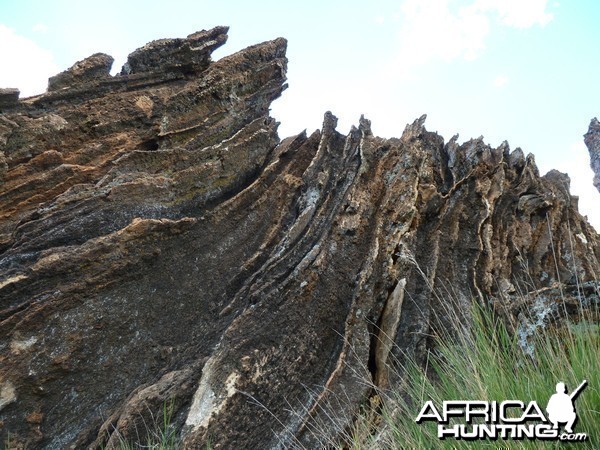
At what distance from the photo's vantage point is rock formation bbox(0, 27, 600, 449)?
677 centimetres

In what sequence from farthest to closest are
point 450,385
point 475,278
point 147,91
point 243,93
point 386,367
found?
point 243,93 < point 147,91 < point 475,278 < point 386,367 < point 450,385

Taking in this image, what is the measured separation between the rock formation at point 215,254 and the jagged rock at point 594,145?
804 centimetres

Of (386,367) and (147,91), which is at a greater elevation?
(147,91)

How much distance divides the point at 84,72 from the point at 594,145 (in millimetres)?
16288

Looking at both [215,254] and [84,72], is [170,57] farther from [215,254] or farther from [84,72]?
[215,254]

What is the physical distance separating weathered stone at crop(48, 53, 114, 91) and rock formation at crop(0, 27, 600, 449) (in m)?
0.04

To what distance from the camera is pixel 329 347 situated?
296 inches

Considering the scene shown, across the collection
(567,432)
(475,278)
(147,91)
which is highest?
(475,278)

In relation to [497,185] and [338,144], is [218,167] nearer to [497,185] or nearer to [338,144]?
[338,144]

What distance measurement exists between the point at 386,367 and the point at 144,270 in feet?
12.3

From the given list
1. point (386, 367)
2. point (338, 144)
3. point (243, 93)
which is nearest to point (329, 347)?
point (386, 367)

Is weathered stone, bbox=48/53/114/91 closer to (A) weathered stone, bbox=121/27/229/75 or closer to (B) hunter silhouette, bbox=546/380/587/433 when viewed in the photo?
(A) weathered stone, bbox=121/27/229/75

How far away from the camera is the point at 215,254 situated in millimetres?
8484

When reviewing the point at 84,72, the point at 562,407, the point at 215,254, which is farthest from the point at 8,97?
the point at 562,407
